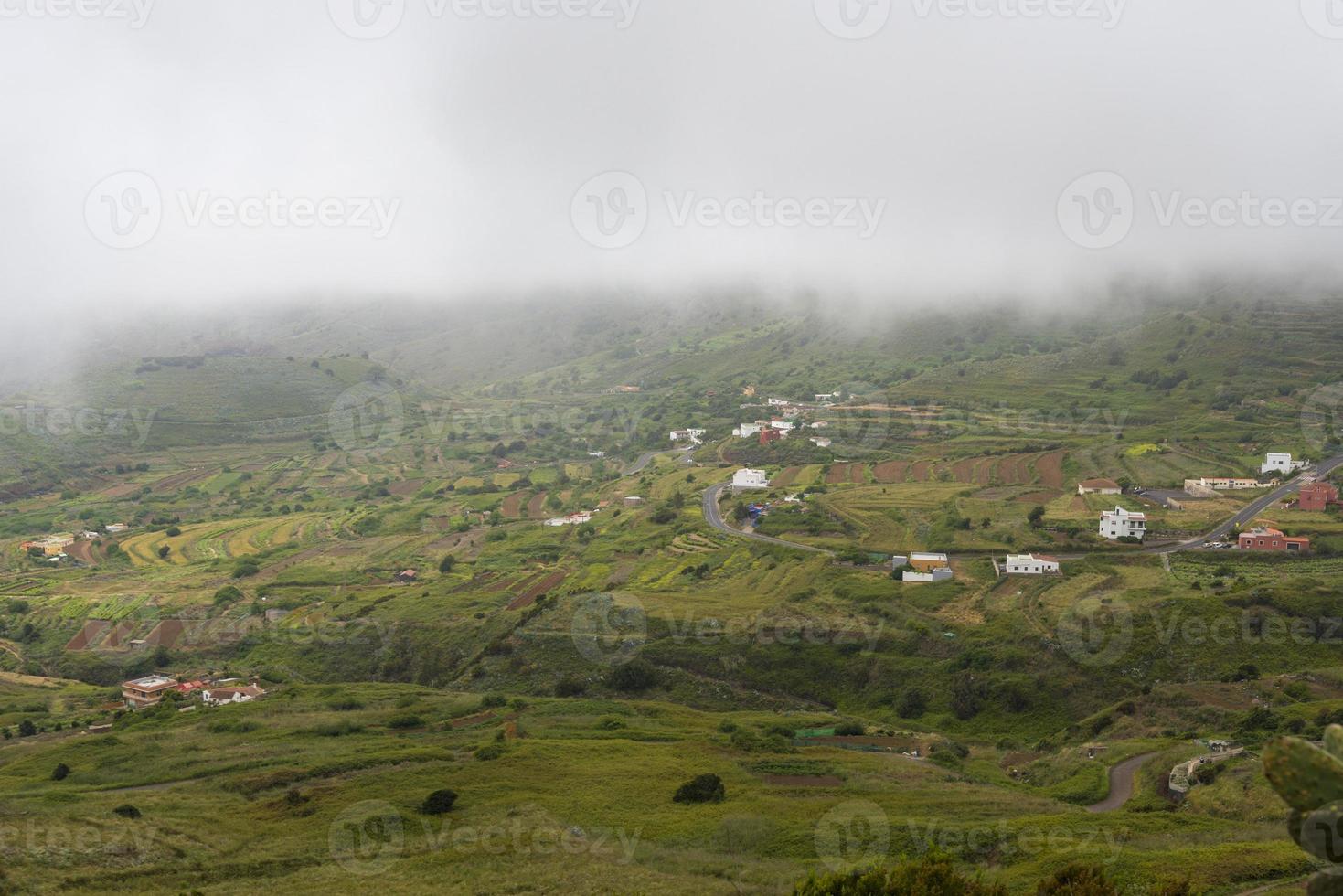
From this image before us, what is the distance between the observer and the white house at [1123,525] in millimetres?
73125

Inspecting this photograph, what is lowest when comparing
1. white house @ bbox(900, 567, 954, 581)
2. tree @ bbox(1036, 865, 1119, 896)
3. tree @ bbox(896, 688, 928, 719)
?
tree @ bbox(896, 688, 928, 719)

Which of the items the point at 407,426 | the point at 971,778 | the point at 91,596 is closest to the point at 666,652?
the point at 971,778

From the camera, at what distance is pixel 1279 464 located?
9025 centimetres

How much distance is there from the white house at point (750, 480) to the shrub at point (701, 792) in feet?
216

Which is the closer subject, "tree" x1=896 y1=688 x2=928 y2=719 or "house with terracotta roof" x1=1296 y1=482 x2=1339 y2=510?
"tree" x1=896 y1=688 x2=928 y2=719

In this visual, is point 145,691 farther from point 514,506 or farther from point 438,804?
point 514,506

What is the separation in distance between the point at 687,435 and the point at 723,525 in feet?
198

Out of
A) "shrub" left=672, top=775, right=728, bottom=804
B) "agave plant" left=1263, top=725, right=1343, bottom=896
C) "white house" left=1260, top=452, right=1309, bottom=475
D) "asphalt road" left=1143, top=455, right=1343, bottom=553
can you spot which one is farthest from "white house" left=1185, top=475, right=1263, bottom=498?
"agave plant" left=1263, top=725, right=1343, bottom=896

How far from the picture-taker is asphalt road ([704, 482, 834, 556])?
8125 cm

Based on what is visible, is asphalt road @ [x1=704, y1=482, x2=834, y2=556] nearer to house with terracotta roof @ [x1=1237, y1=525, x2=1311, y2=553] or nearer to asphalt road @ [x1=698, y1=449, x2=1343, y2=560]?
asphalt road @ [x1=698, y1=449, x2=1343, y2=560]

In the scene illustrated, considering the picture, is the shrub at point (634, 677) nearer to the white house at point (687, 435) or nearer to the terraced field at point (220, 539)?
the terraced field at point (220, 539)

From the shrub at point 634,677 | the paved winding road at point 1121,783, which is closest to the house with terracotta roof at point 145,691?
the shrub at point 634,677

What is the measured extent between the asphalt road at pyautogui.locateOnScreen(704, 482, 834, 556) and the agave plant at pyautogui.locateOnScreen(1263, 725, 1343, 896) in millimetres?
61826

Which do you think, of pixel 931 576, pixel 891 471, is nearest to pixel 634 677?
pixel 931 576
